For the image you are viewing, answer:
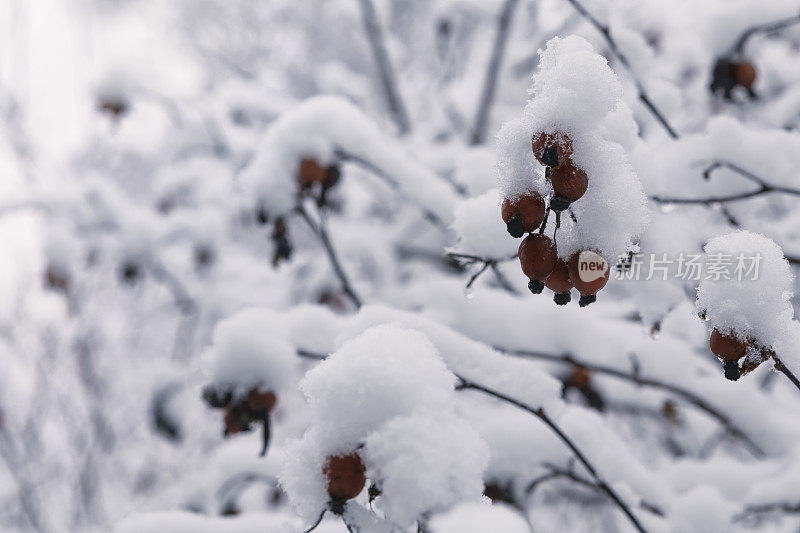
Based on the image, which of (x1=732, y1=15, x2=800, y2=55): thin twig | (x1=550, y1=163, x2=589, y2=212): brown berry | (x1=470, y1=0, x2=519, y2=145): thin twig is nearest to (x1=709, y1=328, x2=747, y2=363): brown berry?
(x1=550, y1=163, x2=589, y2=212): brown berry

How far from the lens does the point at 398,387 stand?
0.72 meters

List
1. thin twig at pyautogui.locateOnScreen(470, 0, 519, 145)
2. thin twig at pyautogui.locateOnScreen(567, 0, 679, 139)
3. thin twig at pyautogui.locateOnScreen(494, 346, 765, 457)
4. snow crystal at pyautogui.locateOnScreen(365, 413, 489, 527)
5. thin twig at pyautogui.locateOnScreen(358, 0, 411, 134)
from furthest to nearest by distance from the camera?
thin twig at pyautogui.locateOnScreen(358, 0, 411, 134)
thin twig at pyautogui.locateOnScreen(470, 0, 519, 145)
thin twig at pyautogui.locateOnScreen(494, 346, 765, 457)
thin twig at pyautogui.locateOnScreen(567, 0, 679, 139)
snow crystal at pyautogui.locateOnScreen(365, 413, 489, 527)

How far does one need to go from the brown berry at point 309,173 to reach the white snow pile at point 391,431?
0.90 m

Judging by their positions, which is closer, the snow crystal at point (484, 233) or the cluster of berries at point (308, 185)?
the snow crystal at point (484, 233)

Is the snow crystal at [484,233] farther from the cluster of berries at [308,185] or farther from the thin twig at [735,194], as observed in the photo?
the cluster of berries at [308,185]

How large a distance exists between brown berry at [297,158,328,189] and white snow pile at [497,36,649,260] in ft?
2.96

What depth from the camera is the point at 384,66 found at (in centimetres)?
351

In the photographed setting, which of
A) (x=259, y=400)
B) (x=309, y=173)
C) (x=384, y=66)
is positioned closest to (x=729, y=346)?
(x=259, y=400)

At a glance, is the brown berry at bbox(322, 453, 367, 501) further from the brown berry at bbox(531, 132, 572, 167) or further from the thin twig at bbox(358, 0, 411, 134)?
the thin twig at bbox(358, 0, 411, 134)

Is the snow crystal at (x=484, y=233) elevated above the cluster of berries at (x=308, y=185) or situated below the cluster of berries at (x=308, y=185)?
above

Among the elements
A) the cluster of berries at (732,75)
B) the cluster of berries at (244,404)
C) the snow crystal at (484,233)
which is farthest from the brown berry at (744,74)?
the cluster of berries at (244,404)

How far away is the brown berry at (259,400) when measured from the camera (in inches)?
48.9

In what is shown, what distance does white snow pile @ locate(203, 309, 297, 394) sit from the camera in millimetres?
1248

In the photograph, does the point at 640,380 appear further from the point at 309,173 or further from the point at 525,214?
the point at 309,173
